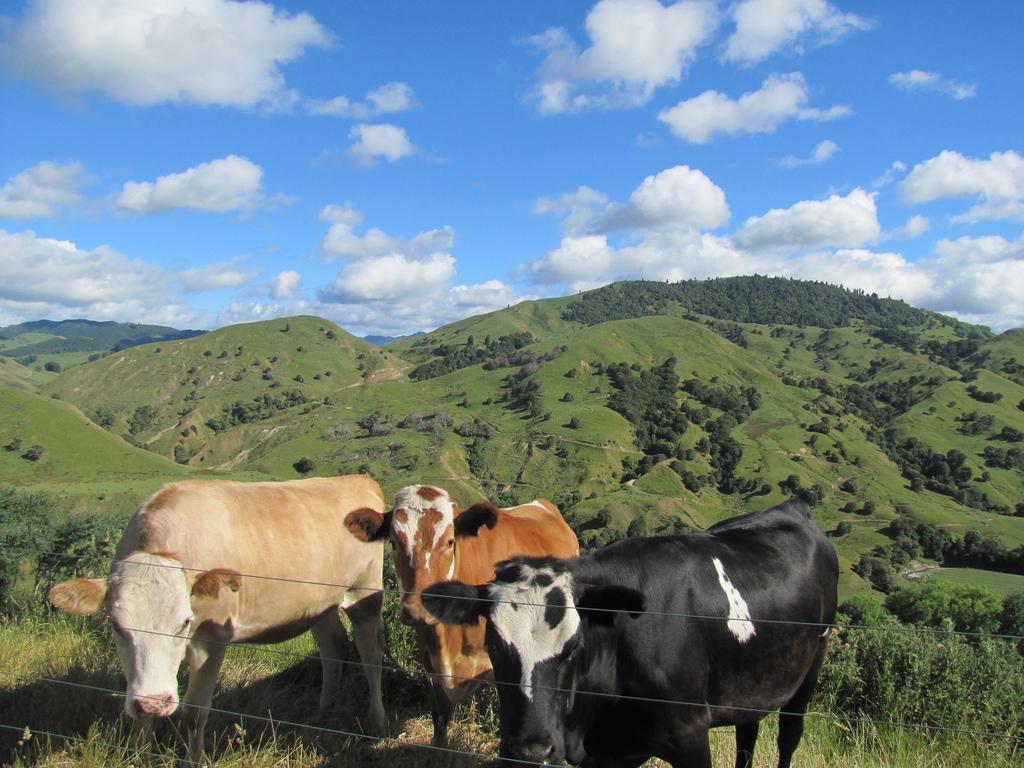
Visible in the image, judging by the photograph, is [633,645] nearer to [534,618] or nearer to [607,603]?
[607,603]

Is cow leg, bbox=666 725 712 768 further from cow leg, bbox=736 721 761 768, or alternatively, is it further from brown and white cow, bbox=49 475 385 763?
brown and white cow, bbox=49 475 385 763

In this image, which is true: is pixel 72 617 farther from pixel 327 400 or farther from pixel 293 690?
pixel 327 400

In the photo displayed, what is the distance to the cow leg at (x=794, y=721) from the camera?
6293 mm

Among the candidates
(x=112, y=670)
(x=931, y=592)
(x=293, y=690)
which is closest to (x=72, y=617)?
(x=112, y=670)

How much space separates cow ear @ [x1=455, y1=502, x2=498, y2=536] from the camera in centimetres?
695

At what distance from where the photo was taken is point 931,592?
69625mm

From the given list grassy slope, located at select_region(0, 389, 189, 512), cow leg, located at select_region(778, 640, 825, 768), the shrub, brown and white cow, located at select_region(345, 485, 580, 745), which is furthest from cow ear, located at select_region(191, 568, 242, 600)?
the shrub

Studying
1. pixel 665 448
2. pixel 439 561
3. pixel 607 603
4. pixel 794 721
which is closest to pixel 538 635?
pixel 607 603

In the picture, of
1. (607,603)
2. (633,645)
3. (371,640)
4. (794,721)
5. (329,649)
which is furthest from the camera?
(329,649)

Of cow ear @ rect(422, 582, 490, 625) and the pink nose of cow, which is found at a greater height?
cow ear @ rect(422, 582, 490, 625)

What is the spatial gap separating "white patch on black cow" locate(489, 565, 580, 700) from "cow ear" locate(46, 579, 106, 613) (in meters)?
3.23

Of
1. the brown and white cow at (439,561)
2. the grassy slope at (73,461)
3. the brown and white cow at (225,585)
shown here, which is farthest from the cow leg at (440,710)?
the grassy slope at (73,461)

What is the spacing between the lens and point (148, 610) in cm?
521

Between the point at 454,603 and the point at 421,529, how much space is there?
1815 mm
